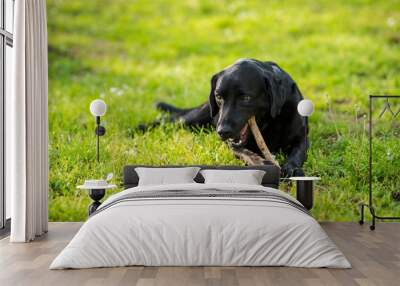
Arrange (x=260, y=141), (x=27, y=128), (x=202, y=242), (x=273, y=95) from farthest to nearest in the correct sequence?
(x=260, y=141) < (x=273, y=95) < (x=27, y=128) < (x=202, y=242)

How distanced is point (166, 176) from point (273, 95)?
4.13 feet

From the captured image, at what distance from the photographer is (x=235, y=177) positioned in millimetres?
5062

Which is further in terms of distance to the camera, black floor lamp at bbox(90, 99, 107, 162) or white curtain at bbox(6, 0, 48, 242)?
black floor lamp at bbox(90, 99, 107, 162)

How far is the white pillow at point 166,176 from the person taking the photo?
5.09 meters

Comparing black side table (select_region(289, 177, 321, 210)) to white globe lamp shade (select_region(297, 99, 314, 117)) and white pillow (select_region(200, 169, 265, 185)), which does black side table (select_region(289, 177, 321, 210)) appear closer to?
white pillow (select_region(200, 169, 265, 185))

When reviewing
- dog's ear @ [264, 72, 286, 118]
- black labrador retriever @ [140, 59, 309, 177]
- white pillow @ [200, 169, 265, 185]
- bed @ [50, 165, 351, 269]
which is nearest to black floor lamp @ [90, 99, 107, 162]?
black labrador retriever @ [140, 59, 309, 177]

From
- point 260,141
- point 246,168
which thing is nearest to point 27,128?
point 246,168

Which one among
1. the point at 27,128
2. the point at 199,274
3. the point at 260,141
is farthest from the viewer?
the point at 260,141

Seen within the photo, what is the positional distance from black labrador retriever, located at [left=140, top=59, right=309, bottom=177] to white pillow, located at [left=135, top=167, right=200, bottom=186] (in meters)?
0.47

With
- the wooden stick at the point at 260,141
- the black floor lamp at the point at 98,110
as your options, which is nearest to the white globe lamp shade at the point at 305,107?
the wooden stick at the point at 260,141

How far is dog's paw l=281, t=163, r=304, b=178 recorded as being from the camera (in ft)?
17.9

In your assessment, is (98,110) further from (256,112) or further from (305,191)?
(305,191)

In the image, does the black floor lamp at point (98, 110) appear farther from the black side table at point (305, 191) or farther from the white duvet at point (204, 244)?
the white duvet at point (204, 244)

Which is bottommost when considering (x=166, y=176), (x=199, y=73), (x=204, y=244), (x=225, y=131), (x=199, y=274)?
(x=199, y=274)
